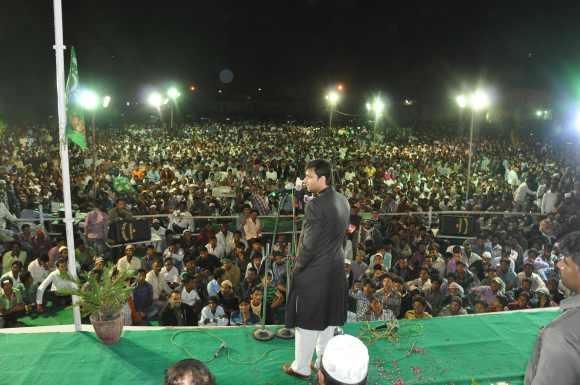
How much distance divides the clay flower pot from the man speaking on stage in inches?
61.4

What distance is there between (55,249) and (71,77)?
13.7 feet

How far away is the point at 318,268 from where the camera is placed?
337cm

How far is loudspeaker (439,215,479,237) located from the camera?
820 centimetres

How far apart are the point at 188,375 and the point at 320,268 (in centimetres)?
177

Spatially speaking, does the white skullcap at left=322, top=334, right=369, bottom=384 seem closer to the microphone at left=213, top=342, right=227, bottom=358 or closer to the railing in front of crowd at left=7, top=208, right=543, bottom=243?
the microphone at left=213, top=342, right=227, bottom=358

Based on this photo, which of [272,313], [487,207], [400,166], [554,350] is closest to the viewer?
Answer: [554,350]

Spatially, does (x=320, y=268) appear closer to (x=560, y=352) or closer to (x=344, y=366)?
(x=344, y=366)

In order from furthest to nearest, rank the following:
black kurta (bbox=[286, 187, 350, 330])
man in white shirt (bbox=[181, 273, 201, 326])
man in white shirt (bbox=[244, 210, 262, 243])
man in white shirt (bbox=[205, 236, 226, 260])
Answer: man in white shirt (bbox=[244, 210, 262, 243]) < man in white shirt (bbox=[205, 236, 226, 260]) < man in white shirt (bbox=[181, 273, 201, 326]) < black kurta (bbox=[286, 187, 350, 330])

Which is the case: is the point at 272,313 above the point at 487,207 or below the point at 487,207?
below

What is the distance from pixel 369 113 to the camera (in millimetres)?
51688

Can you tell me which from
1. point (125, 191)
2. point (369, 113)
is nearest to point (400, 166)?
point (125, 191)

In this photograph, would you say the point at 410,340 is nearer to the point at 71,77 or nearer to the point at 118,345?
the point at 118,345

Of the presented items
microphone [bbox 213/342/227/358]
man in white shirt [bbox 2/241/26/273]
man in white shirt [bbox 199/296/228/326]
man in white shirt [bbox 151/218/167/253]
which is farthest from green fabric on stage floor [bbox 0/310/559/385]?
man in white shirt [bbox 151/218/167/253]

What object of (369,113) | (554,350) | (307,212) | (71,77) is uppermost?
(369,113)
